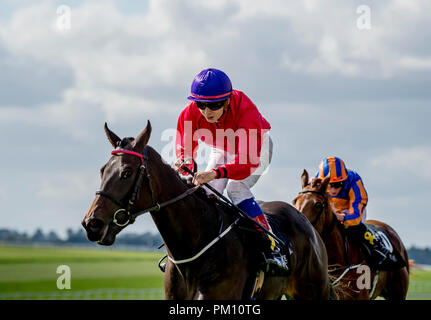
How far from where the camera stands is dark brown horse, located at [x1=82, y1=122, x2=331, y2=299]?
18.2ft

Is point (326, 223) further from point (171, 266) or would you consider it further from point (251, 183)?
point (171, 266)

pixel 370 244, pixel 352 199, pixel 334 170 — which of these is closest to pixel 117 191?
pixel 334 170

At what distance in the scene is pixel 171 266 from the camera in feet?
20.6

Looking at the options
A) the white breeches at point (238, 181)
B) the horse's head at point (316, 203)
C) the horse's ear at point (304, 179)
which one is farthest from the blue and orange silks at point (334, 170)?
the white breeches at point (238, 181)

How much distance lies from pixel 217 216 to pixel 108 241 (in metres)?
1.30

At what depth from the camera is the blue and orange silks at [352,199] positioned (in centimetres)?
1000

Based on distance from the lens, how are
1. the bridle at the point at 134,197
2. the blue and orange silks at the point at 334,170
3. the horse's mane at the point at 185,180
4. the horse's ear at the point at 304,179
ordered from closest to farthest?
1. the bridle at the point at 134,197
2. the horse's mane at the point at 185,180
3. the horse's ear at the point at 304,179
4. the blue and orange silks at the point at 334,170

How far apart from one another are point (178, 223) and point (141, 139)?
0.78 metres

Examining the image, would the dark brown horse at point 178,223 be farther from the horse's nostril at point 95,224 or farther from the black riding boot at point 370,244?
the black riding boot at point 370,244

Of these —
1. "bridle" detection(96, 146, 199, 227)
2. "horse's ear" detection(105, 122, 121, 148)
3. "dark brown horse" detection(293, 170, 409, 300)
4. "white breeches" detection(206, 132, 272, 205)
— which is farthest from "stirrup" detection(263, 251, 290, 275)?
"dark brown horse" detection(293, 170, 409, 300)

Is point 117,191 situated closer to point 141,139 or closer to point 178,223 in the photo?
point 141,139
